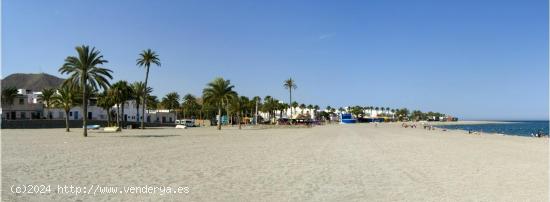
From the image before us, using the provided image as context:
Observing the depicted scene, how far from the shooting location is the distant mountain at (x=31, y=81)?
107m

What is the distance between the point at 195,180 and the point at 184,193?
2279 mm

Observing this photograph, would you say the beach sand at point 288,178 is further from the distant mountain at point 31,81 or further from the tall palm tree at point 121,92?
the distant mountain at point 31,81

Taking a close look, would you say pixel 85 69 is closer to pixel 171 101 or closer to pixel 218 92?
pixel 218 92

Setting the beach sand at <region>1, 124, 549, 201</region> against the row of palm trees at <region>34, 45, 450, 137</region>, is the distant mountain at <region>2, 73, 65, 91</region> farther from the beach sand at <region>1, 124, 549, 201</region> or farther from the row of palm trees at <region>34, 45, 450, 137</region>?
the beach sand at <region>1, 124, 549, 201</region>

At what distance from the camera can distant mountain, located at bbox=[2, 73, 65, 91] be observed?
107438mm

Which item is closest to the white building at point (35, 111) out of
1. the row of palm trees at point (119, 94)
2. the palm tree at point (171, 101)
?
the row of palm trees at point (119, 94)

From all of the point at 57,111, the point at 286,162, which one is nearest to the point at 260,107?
the point at 57,111

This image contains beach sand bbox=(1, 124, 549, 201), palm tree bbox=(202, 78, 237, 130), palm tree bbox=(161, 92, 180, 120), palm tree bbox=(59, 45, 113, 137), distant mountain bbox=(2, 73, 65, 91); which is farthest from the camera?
palm tree bbox=(161, 92, 180, 120)

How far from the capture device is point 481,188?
476 inches

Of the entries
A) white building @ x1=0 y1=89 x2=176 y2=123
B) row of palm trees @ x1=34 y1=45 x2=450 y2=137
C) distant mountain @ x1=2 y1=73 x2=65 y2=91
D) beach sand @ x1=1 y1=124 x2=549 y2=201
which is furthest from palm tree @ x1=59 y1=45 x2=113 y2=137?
distant mountain @ x1=2 y1=73 x2=65 y2=91

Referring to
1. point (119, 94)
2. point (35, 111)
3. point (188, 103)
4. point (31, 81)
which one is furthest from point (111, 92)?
point (188, 103)

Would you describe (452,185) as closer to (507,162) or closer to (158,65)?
(507,162)

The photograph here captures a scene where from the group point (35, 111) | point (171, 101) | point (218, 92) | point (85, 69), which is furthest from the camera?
point (171, 101)

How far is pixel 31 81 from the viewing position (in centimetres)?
11025
